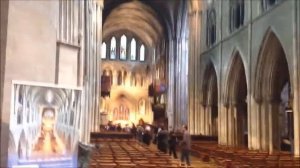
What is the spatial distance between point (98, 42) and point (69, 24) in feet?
74.8

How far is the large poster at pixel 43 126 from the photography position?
4629mm

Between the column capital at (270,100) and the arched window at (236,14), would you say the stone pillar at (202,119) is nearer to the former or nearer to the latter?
the arched window at (236,14)

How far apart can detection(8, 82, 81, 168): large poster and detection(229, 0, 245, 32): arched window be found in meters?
19.2

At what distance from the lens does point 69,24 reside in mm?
7969

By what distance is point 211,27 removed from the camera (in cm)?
2867

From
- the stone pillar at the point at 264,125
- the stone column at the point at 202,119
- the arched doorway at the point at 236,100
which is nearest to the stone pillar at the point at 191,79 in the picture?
the stone column at the point at 202,119

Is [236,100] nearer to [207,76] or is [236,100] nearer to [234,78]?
[234,78]

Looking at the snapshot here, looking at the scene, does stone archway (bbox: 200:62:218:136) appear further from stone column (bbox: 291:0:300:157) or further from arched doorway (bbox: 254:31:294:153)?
stone column (bbox: 291:0:300:157)

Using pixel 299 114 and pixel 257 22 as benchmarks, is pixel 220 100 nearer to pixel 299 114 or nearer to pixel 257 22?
pixel 257 22

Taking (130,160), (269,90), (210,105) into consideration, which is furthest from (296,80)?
(210,105)

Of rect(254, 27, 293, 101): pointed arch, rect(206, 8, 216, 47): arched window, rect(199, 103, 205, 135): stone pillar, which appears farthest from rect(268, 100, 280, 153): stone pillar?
rect(199, 103, 205, 135): stone pillar

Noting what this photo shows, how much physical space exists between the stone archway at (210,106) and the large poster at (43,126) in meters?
24.6

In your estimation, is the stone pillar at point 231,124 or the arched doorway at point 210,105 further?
the arched doorway at point 210,105

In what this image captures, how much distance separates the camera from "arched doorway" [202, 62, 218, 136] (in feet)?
95.8
